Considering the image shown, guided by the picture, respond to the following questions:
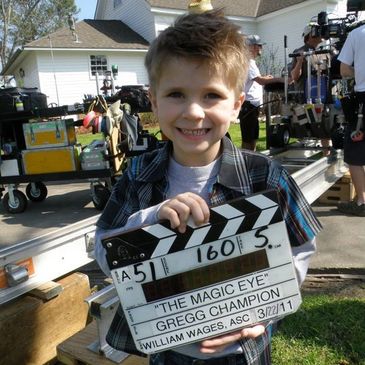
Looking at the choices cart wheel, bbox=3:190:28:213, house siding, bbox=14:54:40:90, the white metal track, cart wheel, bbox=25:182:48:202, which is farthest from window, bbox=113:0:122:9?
the white metal track

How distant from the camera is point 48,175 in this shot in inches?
224

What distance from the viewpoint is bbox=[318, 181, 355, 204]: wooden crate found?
5.48 metres

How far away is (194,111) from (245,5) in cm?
2479

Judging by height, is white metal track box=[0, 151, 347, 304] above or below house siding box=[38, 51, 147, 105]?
below

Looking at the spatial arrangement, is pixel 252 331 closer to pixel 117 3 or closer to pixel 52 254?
pixel 52 254

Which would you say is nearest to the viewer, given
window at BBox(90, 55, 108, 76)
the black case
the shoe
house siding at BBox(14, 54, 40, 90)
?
the shoe

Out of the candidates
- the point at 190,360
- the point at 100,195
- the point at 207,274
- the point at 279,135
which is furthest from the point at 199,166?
the point at 279,135

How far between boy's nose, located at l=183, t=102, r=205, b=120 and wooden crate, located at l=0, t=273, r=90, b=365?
64.9 inches

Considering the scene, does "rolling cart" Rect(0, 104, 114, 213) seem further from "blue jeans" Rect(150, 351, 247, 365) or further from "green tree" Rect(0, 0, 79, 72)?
"green tree" Rect(0, 0, 79, 72)

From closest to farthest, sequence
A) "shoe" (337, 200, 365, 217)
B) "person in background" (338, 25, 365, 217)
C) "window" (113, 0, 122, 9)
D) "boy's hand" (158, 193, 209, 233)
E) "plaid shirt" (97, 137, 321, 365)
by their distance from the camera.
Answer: "boy's hand" (158, 193, 209, 233) → "plaid shirt" (97, 137, 321, 365) → "person in background" (338, 25, 365, 217) → "shoe" (337, 200, 365, 217) → "window" (113, 0, 122, 9)

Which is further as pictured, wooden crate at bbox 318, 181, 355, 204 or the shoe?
wooden crate at bbox 318, 181, 355, 204

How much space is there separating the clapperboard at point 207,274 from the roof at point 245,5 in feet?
71.0

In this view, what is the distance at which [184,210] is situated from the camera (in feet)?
4.13

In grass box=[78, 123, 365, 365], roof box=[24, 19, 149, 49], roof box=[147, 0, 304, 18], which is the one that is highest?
roof box=[147, 0, 304, 18]
